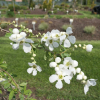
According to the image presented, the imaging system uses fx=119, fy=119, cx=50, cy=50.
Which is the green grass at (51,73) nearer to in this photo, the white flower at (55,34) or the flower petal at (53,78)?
the flower petal at (53,78)

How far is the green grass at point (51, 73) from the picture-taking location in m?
2.78

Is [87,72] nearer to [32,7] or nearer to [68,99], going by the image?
[68,99]

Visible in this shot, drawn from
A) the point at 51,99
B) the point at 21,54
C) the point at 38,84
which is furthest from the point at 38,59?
the point at 51,99

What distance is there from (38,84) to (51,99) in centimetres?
56

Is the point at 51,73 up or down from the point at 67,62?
down

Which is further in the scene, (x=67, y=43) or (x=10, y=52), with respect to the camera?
(x=10, y=52)

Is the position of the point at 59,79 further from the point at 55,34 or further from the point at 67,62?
the point at 55,34

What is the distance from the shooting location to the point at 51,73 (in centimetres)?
337

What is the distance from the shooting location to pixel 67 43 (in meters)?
1.05

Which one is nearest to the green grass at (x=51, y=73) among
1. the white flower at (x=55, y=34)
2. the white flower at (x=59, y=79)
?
the white flower at (x=59, y=79)

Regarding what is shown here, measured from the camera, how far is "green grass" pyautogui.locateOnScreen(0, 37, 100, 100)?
9.13ft

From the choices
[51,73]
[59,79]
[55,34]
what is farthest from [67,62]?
[51,73]

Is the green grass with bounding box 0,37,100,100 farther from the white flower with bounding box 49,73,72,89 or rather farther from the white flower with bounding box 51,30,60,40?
the white flower with bounding box 51,30,60,40

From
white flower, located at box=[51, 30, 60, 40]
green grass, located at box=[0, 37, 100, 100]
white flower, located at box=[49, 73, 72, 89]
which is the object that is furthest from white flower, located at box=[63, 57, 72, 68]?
green grass, located at box=[0, 37, 100, 100]
